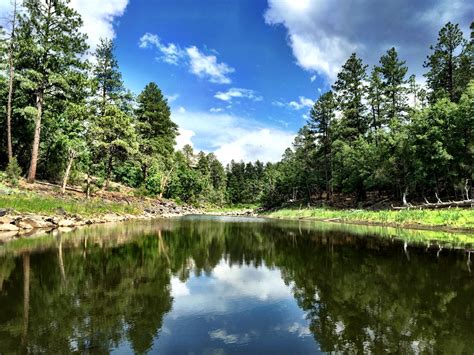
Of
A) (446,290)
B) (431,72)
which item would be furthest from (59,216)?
(431,72)

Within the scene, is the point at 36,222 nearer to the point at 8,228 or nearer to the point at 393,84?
the point at 8,228

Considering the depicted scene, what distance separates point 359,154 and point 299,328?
42.3m

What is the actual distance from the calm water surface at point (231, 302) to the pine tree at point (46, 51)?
22847mm

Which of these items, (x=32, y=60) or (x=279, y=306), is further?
(x=32, y=60)

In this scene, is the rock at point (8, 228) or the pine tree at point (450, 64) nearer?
the rock at point (8, 228)

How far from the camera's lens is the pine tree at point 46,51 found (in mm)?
32750

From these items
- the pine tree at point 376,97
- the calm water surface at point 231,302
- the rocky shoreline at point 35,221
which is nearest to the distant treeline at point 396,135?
the pine tree at point 376,97

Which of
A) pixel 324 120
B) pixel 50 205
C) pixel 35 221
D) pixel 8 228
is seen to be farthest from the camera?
pixel 324 120

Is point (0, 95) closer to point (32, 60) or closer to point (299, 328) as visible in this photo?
point (32, 60)

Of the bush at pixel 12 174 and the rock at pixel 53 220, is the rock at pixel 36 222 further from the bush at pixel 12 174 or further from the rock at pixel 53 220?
the bush at pixel 12 174

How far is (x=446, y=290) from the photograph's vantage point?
9.34 metres

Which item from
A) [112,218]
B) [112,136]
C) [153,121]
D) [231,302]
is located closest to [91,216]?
[112,218]

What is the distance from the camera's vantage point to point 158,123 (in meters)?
60.7

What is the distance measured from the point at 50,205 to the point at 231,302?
72.6 feet
